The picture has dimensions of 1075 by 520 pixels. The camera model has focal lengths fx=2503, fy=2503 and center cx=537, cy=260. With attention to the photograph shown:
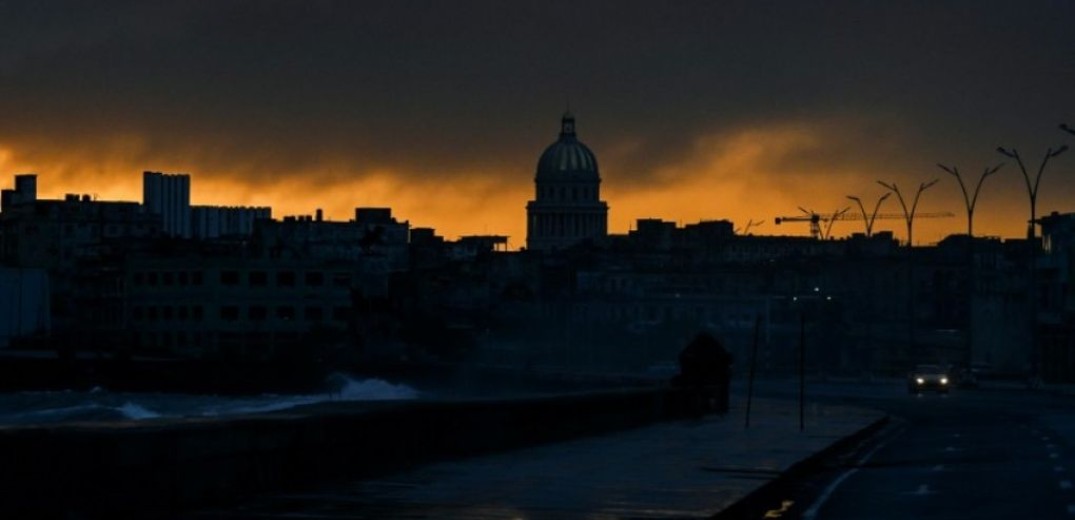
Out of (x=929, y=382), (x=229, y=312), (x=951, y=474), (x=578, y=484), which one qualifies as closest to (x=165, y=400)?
(x=229, y=312)

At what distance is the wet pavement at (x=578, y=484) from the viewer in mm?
24469

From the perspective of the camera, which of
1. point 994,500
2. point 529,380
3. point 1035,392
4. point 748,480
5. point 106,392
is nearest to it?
point 994,500

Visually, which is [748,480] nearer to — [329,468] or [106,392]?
[329,468]

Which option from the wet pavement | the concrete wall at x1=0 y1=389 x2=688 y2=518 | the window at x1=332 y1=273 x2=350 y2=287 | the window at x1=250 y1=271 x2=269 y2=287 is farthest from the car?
the window at x1=332 y1=273 x2=350 y2=287

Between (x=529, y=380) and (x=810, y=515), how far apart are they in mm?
104663

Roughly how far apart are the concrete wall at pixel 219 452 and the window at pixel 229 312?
148 meters

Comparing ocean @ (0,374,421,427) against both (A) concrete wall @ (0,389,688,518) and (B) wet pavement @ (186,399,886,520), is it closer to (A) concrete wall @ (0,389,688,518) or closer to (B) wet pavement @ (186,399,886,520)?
(B) wet pavement @ (186,399,886,520)

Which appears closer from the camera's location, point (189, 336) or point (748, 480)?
point (748, 480)

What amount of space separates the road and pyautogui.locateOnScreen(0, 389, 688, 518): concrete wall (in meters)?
4.86

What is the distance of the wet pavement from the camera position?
24.5 m

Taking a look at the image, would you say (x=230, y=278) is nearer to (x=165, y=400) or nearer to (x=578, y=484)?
(x=165, y=400)

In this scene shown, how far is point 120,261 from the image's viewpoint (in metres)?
199

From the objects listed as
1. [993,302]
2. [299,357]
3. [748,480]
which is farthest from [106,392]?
[748,480]

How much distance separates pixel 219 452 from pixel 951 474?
14.1 metres
